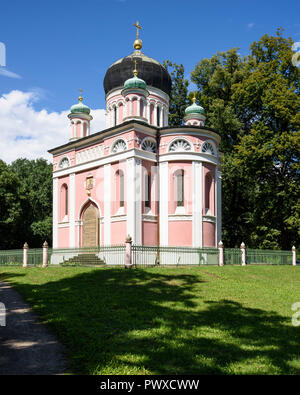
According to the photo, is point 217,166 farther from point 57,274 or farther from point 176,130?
point 57,274

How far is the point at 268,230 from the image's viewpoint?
86.2 feet

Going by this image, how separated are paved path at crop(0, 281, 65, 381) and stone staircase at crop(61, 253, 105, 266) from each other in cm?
1073

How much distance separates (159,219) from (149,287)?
954 cm

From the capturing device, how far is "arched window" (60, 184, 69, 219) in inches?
972

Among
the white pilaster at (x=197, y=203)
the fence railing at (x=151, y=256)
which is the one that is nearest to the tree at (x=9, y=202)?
the fence railing at (x=151, y=256)

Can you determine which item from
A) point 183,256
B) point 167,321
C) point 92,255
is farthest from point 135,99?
point 167,321

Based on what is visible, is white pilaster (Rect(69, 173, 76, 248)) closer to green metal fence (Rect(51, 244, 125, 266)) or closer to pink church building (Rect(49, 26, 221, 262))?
pink church building (Rect(49, 26, 221, 262))

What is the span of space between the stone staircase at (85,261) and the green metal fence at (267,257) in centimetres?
809

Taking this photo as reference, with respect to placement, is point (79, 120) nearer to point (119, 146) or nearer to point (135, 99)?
point (135, 99)

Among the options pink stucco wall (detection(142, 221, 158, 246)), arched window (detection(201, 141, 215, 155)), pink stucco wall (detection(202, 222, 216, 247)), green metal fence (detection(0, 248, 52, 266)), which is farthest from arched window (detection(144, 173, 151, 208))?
green metal fence (detection(0, 248, 52, 266))

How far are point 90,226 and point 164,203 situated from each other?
4.74 metres

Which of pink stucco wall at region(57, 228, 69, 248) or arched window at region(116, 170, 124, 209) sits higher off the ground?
arched window at region(116, 170, 124, 209)

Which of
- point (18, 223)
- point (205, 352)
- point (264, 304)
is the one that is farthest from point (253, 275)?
point (18, 223)

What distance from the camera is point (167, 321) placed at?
7551 millimetres
